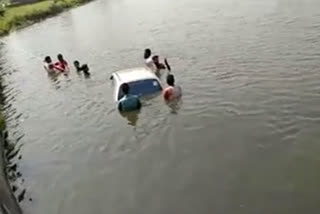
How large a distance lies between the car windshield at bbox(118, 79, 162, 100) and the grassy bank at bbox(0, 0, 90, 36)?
3170cm

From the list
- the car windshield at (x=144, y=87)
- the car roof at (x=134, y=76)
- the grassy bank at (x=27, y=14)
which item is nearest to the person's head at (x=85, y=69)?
the car roof at (x=134, y=76)

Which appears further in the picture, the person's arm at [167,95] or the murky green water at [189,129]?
the person's arm at [167,95]

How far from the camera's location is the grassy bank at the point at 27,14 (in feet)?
178

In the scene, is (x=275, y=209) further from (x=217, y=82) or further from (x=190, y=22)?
(x=190, y=22)

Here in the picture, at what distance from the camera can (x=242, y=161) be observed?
15.7m

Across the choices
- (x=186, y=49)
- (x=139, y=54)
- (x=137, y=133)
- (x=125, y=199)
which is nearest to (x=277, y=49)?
(x=186, y=49)

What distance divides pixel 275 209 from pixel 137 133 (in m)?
7.13

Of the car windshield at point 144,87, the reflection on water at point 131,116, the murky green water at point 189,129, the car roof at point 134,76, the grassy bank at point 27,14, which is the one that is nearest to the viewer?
the murky green water at point 189,129

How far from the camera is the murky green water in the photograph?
14430mm

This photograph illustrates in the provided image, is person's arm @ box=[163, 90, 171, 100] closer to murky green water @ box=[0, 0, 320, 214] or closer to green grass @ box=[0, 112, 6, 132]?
murky green water @ box=[0, 0, 320, 214]

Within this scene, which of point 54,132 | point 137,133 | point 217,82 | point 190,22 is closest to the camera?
point 137,133

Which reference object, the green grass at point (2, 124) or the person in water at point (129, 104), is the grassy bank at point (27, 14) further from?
the person in water at point (129, 104)

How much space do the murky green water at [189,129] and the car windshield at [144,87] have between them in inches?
31.1

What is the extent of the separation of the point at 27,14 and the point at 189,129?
144 feet
